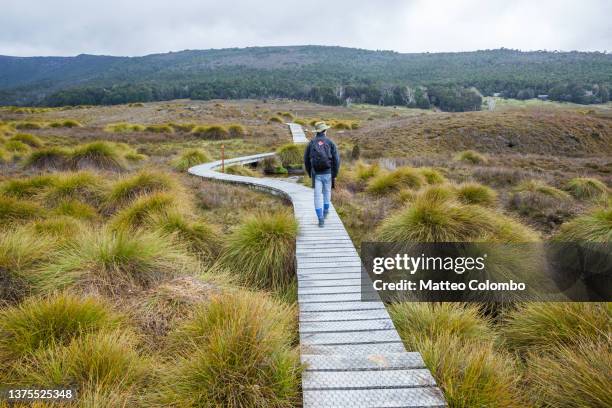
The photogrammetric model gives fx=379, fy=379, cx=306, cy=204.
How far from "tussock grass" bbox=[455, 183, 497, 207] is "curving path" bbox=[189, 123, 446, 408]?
17.4 feet

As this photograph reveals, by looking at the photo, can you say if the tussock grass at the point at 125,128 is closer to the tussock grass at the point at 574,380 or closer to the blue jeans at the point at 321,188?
the blue jeans at the point at 321,188

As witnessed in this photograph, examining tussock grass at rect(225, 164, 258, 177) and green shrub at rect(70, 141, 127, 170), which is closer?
green shrub at rect(70, 141, 127, 170)

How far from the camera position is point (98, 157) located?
15.2 m

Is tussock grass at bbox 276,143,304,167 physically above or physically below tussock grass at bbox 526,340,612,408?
above

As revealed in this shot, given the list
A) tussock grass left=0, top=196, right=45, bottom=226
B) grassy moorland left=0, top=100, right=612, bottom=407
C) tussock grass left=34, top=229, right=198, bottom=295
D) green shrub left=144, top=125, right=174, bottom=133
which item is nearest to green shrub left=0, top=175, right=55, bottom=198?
grassy moorland left=0, top=100, right=612, bottom=407

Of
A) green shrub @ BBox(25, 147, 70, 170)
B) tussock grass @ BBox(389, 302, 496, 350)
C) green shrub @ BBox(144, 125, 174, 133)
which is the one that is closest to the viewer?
tussock grass @ BBox(389, 302, 496, 350)

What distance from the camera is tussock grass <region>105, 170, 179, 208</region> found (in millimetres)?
10164

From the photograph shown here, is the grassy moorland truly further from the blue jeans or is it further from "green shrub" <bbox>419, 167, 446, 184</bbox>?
the blue jeans

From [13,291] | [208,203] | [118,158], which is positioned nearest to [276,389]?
[13,291]

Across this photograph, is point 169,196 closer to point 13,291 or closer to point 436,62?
point 13,291

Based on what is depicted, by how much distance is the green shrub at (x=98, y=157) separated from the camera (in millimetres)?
15023

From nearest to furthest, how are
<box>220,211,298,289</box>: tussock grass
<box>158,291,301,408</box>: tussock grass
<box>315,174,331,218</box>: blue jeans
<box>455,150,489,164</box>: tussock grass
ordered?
1. <box>158,291,301,408</box>: tussock grass
2. <box>220,211,298,289</box>: tussock grass
3. <box>315,174,331,218</box>: blue jeans
4. <box>455,150,489,164</box>: tussock grass

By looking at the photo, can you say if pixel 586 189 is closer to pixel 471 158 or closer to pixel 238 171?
pixel 471 158

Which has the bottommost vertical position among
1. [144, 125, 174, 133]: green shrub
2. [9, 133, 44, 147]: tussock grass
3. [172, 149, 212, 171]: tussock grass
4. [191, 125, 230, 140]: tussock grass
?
[172, 149, 212, 171]: tussock grass
